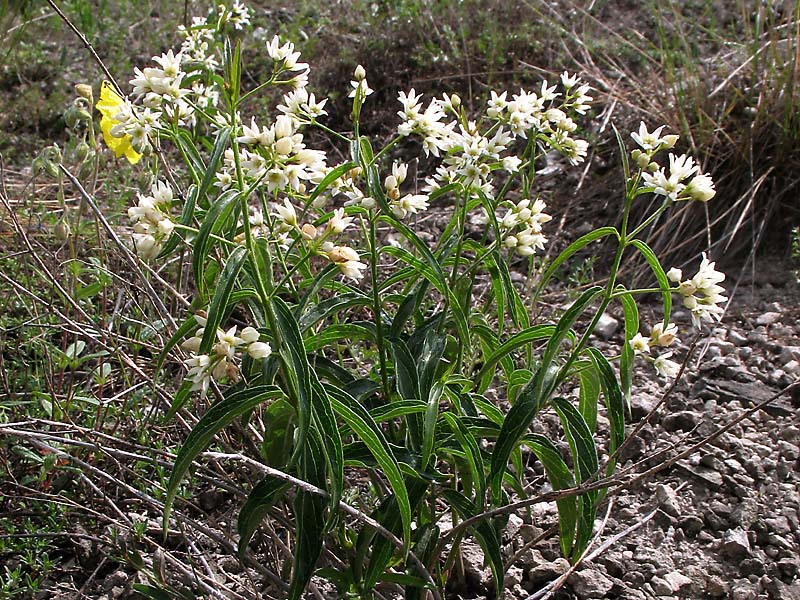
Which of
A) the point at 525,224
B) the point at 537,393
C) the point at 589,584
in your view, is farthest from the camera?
the point at 589,584

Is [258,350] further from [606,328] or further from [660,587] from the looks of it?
[606,328]

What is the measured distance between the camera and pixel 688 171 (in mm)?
1312

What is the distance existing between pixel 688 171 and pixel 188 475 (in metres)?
1.32

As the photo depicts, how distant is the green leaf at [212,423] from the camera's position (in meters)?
1.16

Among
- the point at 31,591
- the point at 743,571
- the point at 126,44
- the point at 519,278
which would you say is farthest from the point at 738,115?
the point at 126,44

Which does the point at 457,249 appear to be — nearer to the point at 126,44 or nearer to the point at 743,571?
the point at 743,571

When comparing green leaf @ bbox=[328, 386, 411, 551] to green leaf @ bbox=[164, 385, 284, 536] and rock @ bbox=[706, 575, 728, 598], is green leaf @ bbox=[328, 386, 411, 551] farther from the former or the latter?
rock @ bbox=[706, 575, 728, 598]

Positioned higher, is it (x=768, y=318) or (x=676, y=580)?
(x=768, y=318)

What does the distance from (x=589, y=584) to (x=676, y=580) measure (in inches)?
7.6

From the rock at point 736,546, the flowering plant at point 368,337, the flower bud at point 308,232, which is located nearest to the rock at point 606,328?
the rock at point 736,546

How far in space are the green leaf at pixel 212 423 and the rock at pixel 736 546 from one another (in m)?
1.21

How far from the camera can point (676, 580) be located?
1.78 meters

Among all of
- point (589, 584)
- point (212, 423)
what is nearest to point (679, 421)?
point (589, 584)

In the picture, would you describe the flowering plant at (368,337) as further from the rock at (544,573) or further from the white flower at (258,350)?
the rock at (544,573)
